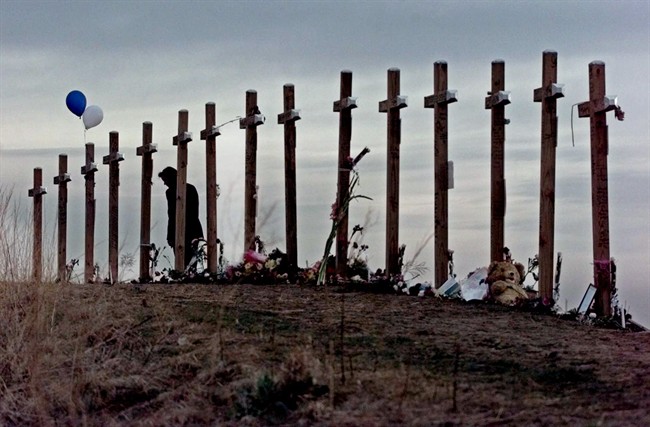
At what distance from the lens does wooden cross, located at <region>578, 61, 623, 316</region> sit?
1095 centimetres

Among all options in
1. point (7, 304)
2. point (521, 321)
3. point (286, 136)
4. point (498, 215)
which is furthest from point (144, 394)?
point (286, 136)

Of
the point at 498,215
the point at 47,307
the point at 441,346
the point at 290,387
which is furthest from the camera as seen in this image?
the point at 498,215

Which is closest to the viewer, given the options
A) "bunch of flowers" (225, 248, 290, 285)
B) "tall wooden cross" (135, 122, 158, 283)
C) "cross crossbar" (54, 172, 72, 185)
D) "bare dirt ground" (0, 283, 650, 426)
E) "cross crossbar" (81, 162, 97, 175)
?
"bare dirt ground" (0, 283, 650, 426)

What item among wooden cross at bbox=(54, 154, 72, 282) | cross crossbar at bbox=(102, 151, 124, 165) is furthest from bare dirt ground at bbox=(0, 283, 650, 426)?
wooden cross at bbox=(54, 154, 72, 282)

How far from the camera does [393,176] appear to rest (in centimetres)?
1278

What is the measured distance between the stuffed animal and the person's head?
22.4 feet

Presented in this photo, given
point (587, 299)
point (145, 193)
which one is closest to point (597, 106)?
point (587, 299)

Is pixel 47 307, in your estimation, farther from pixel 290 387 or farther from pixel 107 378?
pixel 290 387

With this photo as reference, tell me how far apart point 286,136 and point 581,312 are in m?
4.80

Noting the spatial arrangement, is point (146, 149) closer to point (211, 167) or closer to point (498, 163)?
point (211, 167)

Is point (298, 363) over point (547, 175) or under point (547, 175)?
under

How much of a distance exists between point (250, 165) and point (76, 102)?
3.47 metres

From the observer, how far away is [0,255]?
10125mm

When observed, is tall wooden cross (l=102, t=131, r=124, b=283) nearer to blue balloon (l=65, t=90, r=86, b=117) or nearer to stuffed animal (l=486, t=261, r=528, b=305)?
blue balloon (l=65, t=90, r=86, b=117)
